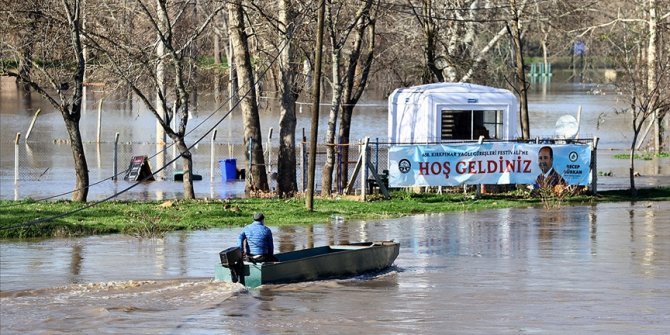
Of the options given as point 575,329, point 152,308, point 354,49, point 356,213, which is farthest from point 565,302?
point 354,49

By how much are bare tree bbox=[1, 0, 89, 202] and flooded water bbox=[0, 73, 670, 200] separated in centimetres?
142

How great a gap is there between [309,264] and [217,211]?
9.38 meters

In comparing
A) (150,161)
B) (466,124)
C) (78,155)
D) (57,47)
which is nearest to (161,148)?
(150,161)

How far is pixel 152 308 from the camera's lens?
18.3m

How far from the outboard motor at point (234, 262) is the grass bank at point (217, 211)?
536cm

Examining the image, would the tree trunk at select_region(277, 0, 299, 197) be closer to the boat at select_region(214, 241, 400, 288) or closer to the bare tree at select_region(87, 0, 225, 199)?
the bare tree at select_region(87, 0, 225, 199)

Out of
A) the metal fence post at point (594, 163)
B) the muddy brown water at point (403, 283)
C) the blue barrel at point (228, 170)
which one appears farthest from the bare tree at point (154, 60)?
the metal fence post at point (594, 163)

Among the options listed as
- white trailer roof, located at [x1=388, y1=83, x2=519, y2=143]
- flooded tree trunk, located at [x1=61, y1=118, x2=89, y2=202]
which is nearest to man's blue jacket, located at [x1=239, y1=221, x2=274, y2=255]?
flooded tree trunk, located at [x1=61, y1=118, x2=89, y2=202]

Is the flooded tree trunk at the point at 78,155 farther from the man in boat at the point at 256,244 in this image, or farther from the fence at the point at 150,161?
the man in boat at the point at 256,244

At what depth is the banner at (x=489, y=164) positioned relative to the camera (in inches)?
1336

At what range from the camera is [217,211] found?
97.6ft

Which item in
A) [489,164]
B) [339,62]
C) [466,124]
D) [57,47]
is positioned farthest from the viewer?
[466,124]

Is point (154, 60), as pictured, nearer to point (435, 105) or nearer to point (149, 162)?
point (435, 105)

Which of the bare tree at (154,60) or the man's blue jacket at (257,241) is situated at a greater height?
the bare tree at (154,60)
